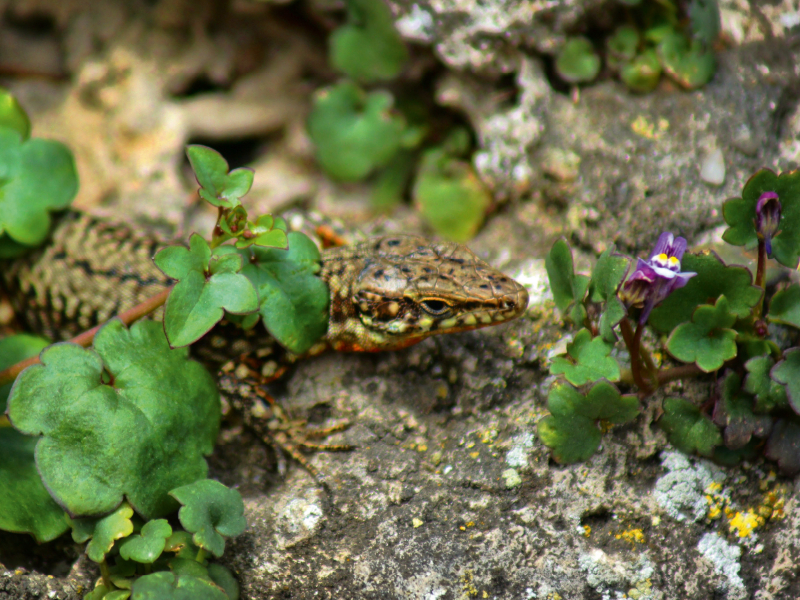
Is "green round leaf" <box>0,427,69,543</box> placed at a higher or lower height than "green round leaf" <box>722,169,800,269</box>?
lower

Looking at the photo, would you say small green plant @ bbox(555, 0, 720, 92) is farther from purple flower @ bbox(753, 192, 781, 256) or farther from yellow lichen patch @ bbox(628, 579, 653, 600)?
yellow lichen patch @ bbox(628, 579, 653, 600)

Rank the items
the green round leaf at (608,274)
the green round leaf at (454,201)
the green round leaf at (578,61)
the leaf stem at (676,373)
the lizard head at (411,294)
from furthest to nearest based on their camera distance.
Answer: the green round leaf at (454,201), the green round leaf at (578,61), the lizard head at (411,294), the leaf stem at (676,373), the green round leaf at (608,274)

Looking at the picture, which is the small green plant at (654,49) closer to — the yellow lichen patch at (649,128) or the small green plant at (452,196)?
the yellow lichen patch at (649,128)

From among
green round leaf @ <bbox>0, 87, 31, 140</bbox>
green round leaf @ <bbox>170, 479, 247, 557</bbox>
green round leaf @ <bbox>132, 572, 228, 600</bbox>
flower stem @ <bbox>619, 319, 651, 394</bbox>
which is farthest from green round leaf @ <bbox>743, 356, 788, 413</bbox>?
green round leaf @ <bbox>0, 87, 31, 140</bbox>

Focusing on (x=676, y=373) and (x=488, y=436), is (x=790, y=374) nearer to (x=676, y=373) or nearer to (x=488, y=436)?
(x=676, y=373)

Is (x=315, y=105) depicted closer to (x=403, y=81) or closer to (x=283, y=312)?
(x=403, y=81)

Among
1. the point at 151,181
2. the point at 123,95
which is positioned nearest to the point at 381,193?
the point at 151,181

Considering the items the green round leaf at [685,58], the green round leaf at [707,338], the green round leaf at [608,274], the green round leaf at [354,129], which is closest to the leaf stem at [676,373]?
the green round leaf at [707,338]
